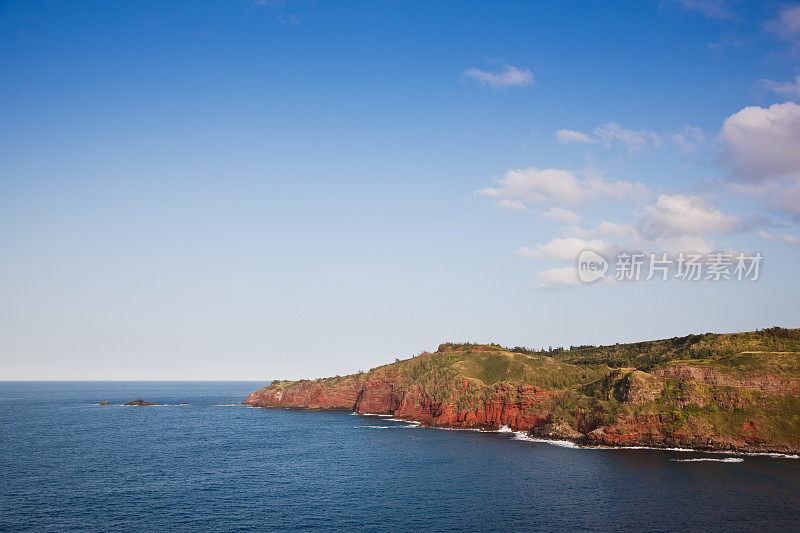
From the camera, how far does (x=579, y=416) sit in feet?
511

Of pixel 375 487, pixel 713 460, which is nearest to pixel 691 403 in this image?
pixel 713 460

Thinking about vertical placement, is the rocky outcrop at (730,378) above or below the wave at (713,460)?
above

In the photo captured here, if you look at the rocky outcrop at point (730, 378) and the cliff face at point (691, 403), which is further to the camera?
the rocky outcrop at point (730, 378)

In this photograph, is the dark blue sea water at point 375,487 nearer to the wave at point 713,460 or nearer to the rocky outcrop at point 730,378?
the wave at point 713,460

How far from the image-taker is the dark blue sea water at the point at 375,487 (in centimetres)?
7594

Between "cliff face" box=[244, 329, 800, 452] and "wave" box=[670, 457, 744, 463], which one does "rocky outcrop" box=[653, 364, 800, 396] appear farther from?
"wave" box=[670, 457, 744, 463]

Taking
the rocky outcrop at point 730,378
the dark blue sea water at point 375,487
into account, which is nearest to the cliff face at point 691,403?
the rocky outcrop at point 730,378

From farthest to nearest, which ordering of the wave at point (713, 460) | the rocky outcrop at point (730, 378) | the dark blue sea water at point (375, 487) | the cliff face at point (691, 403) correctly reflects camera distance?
the rocky outcrop at point (730, 378)
the cliff face at point (691, 403)
the wave at point (713, 460)
the dark blue sea water at point (375, 487)

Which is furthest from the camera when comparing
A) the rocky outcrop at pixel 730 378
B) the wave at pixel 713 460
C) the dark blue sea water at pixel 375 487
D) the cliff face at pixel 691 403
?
the rocky outcrop at pixel 730 378

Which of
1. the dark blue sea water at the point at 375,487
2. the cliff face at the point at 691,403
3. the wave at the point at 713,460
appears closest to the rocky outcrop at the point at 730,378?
the cliff face at the point at 691,403

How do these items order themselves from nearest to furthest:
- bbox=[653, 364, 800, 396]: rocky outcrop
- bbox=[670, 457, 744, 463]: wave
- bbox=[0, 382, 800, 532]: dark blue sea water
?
1. bbox=[0, 382, 800, 532]: dark blue sea water
2. bbox=[670, 457, 744, 463]: wave
3. bbox=[653, 364, 800, 396]: rocky outcrop

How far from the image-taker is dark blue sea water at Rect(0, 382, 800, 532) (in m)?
75.9

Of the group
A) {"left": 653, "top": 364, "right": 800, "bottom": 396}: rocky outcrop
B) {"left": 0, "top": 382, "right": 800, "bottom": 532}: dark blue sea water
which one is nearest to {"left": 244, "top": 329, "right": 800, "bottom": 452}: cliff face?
{"left": 653, "top": 364, "right": 800, "bottom": 396}: rocky outcrop

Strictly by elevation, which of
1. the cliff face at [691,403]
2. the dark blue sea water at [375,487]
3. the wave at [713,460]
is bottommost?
the dark blue sea water at [375,487]
